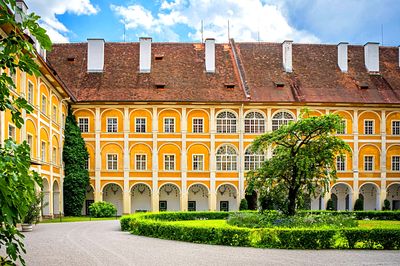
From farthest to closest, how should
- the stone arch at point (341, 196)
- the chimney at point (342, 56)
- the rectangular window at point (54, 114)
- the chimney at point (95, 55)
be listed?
the chimney at point (342, 56) < the stone arch at point (341, 196) < the chimney at point (95, 55) < the rectangular window at point (54, 114)

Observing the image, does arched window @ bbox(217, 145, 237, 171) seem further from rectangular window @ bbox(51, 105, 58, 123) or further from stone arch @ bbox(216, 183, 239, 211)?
rectangular window @ bbox(51, 105, 58, 123)

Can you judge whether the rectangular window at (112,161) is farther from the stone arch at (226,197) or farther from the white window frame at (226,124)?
the stone arch at (226,197)

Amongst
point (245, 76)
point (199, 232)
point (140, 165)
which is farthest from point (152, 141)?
point (199, 232)

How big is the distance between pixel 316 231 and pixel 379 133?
110ft

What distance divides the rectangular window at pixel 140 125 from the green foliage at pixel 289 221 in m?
23.8

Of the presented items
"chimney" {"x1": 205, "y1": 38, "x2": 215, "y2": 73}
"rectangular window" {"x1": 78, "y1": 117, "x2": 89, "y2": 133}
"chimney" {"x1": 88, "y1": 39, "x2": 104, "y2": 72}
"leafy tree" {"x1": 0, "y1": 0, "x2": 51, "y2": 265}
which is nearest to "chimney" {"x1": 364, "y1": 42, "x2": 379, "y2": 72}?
"chimney" {"x1": 205, "y1": 38, "x2": 215, "y2": 73}

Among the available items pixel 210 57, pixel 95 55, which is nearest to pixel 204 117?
pixel 210 57

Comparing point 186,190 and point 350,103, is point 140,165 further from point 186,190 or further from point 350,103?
point 350,103

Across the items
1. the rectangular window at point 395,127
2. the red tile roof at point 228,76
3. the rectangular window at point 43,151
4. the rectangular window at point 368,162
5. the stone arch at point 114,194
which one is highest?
the red tile roof at point 228,76

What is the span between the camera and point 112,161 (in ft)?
157

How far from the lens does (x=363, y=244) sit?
18984mm

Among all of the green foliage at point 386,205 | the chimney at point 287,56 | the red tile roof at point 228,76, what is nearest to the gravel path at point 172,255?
the red tile roof at point 228,76

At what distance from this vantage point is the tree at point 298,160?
81.8 ft

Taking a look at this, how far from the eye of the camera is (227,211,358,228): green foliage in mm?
22812
